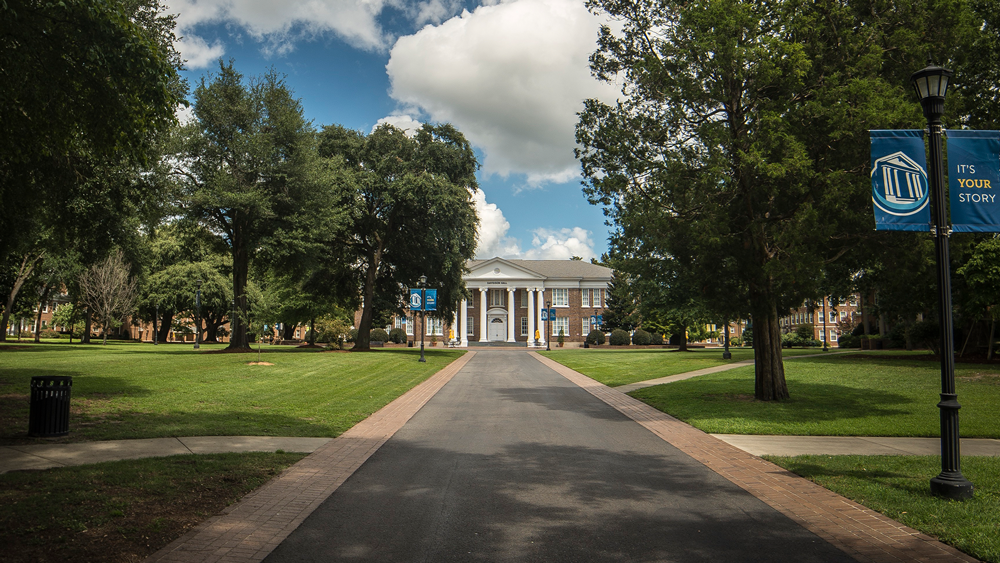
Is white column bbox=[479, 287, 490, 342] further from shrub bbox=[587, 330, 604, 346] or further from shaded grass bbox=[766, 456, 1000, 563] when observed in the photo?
shaded grass bbox=[766, 456, 1000, 563]

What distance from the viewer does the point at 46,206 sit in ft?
50.1

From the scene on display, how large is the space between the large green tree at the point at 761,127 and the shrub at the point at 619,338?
166 feet

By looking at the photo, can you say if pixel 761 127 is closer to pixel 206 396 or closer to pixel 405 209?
Answer: pixel 206 396

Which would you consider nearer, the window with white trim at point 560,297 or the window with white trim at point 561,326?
the window with white trim at point 561,326

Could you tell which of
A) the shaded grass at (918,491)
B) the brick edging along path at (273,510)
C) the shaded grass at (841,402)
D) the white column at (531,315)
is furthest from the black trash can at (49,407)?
the white column at (531,315)

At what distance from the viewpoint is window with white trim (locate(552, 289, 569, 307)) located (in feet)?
255

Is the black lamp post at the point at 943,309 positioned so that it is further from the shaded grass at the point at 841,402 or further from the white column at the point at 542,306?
the white column at the point at 542,306

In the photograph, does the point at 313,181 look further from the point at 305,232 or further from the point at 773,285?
the point at 773,285

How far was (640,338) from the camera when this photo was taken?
64875 mm

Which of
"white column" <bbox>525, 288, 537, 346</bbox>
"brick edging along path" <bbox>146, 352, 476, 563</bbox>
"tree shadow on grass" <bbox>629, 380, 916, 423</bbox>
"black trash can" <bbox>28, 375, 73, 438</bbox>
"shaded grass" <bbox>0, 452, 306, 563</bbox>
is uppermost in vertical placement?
"white column" <bbox>525, 288, 537, 346</bbox>

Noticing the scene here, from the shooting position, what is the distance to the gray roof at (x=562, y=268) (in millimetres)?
77938

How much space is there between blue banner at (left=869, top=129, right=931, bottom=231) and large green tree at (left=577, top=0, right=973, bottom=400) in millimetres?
4389

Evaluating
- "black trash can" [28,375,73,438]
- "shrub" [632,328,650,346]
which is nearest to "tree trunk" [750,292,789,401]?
"black trash can" [28,375,73,438]

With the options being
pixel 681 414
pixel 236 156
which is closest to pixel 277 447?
pixel 681 414
